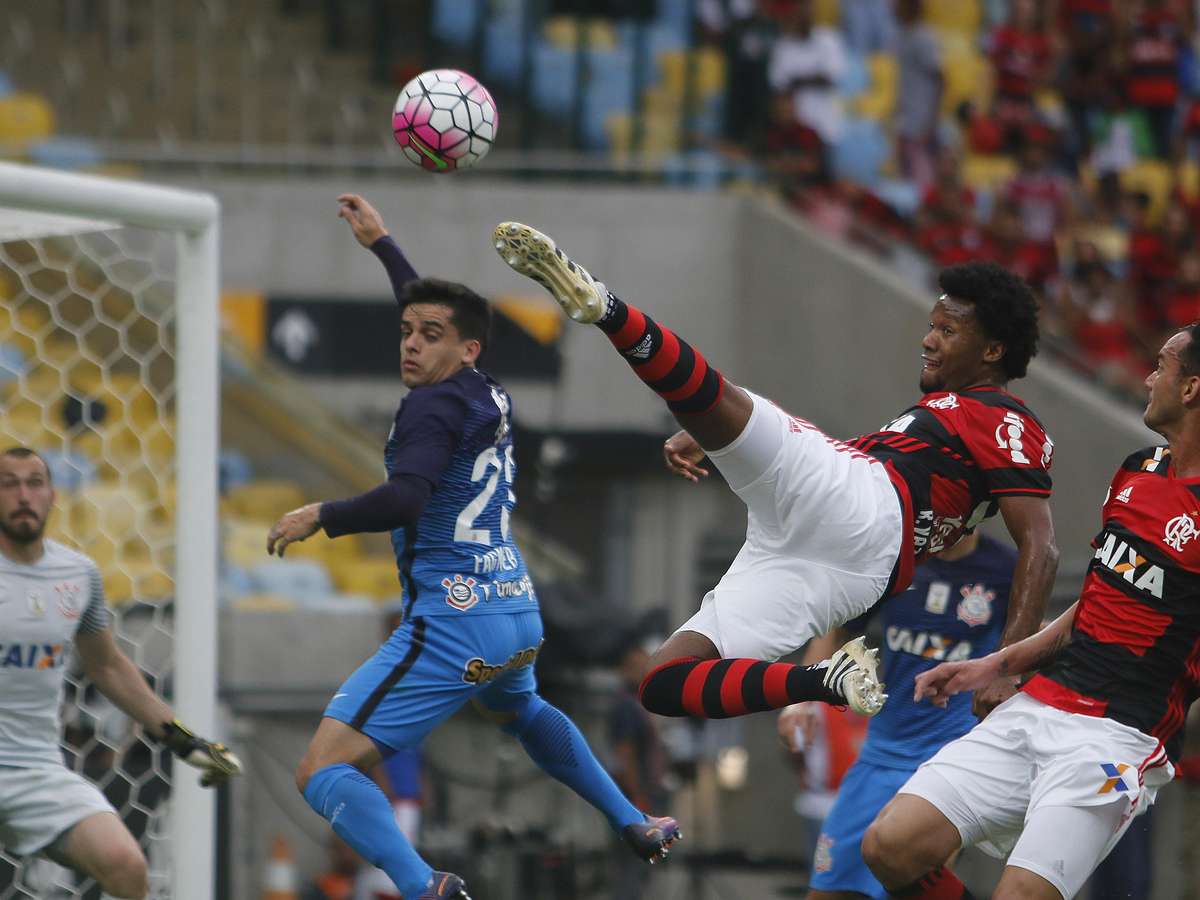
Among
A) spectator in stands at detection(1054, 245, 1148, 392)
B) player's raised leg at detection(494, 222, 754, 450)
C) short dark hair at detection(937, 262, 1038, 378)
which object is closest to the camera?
player's raised leg at detection(494, 222, 754, 450)

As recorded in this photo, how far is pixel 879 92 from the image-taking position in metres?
16.5

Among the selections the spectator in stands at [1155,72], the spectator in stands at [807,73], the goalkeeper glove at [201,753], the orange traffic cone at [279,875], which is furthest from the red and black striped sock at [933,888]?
the spectator in stands at [1155,72]

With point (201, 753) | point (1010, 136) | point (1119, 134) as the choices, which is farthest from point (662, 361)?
point (1119, 134)

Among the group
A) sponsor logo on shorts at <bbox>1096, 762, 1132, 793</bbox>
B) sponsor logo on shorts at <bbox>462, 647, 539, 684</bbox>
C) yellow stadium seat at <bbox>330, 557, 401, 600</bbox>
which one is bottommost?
yellow stadium seat at <bbox>330, 557, 401, 600</bbox>

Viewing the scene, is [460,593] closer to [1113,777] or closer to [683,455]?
[683,455]

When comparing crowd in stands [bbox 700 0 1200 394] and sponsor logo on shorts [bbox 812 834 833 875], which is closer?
sponsor logo on shorts [bbox 812 834 833 875]

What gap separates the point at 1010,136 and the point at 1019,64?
70 centimetres

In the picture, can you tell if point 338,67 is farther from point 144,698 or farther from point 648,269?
point 144,698

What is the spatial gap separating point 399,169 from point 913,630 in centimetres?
862

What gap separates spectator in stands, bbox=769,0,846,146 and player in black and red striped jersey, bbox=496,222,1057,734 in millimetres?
9438

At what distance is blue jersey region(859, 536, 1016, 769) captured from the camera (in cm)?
691

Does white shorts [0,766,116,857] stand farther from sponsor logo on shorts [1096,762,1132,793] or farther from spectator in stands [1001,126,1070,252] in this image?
spectator in stands [1001,126,1070,252]

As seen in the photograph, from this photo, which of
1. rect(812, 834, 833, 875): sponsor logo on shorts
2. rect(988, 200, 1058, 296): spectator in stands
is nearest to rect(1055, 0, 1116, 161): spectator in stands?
rect(988, 200, 1058, 296): spectator in stands

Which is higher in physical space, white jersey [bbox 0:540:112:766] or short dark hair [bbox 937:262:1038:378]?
short dark hair [bbox 937:262:1038:378]
